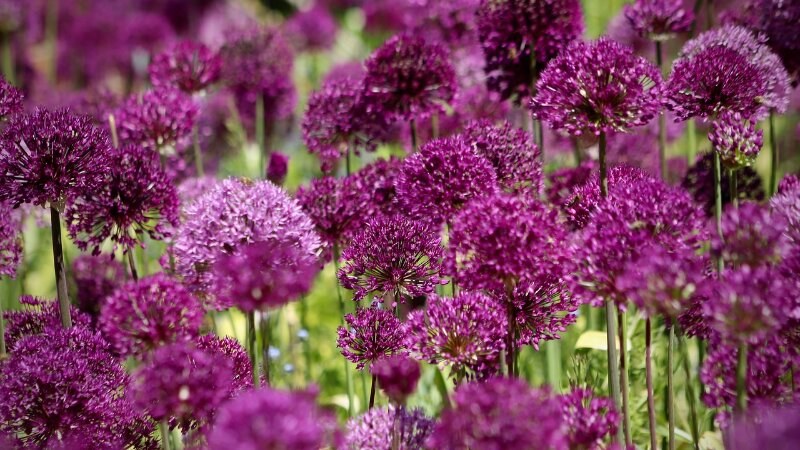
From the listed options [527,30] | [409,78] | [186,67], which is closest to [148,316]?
[409,78]

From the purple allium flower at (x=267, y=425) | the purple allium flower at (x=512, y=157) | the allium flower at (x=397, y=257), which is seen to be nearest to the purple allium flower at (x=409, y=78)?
the purple allium flower at (x=512, y=157)

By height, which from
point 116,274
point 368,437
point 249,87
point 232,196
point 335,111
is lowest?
point 368,437

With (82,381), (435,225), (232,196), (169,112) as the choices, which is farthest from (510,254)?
(169,112)

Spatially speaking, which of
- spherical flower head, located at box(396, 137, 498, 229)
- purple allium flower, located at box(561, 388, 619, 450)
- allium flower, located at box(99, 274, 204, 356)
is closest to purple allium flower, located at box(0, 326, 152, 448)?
allium flower, located at box(99, 274, 204, 356)

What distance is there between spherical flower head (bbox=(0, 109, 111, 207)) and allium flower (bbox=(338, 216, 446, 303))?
27.8 inches

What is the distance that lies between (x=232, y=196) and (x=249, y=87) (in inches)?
82.0

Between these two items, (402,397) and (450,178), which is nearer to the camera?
(402,397)

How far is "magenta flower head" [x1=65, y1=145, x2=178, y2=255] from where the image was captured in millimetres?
2246

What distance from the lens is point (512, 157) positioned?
7.41ft

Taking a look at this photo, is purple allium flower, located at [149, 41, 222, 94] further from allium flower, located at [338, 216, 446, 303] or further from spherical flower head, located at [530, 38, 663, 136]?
spherical flower head, located at [530, 38, 663, 136]

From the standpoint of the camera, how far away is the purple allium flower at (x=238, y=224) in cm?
192

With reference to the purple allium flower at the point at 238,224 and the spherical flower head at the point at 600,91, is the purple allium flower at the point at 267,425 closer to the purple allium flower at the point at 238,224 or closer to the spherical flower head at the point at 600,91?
the purple allium flower at the point at 238,224

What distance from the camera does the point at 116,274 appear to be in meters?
3.04

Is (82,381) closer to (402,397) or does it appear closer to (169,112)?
(402,397)
